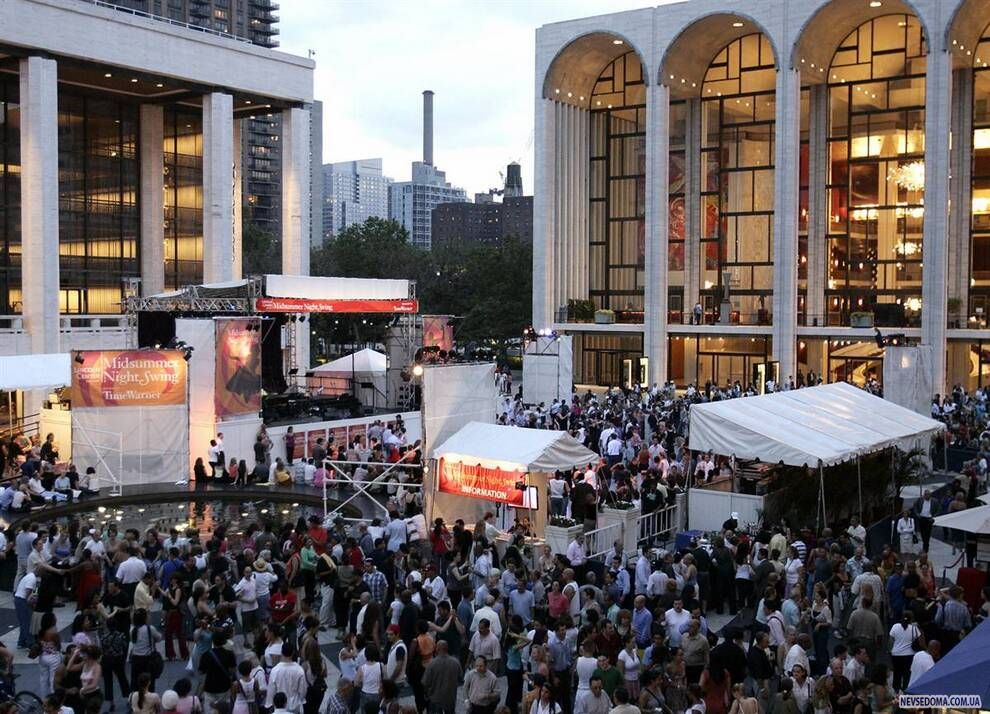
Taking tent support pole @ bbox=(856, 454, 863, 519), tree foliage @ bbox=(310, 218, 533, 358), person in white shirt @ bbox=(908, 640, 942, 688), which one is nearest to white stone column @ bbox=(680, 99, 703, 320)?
tree foliage @ bbox=(310, 218, 533, 358)

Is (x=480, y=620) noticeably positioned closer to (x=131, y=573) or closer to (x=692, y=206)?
(x=131, y=573)

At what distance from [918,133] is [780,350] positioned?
11.7 m

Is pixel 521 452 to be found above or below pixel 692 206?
A: below

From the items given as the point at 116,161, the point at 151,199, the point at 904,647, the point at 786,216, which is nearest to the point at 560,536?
the point at 904,647

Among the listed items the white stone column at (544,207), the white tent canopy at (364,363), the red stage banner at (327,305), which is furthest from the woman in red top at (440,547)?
the white stone column at (544,207)

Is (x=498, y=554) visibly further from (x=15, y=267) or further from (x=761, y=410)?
(x=15, y=267)

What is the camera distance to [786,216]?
47.3 metres

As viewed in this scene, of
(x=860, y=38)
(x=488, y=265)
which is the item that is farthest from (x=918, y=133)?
(x=488, y=265)

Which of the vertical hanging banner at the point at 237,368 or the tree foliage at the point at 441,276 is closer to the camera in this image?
the vertical hanging banner at the point at 237,368

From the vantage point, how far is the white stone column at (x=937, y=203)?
43.0 metres

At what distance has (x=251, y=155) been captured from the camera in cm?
15425

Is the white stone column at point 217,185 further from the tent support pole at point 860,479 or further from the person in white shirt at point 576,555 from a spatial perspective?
the person in white shirt at point 576,555

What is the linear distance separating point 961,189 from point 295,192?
96.7ft

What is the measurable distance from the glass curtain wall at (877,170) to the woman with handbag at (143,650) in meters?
40.9
